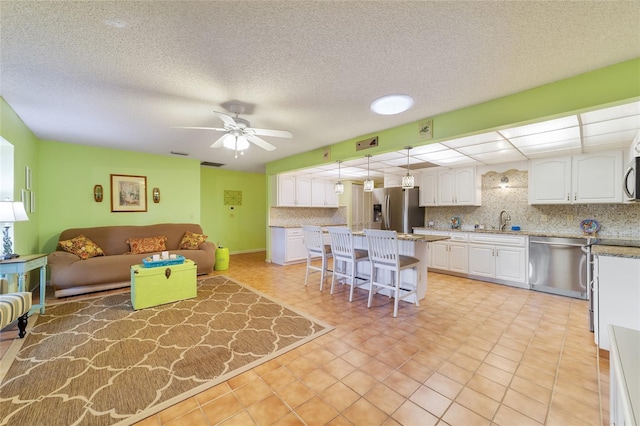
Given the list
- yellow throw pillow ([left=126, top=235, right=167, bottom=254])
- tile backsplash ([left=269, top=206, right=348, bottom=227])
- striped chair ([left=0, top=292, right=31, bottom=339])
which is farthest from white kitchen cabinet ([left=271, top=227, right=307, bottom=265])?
striped chair ([left=0, top=292, right=31, bottom=339])

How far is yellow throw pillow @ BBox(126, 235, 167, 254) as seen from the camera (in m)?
4.52

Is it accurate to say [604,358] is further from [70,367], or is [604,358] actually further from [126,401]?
[70,367]

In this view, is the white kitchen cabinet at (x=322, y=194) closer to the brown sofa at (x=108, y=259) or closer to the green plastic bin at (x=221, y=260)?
the green plastic bin at (x=221, y=260)

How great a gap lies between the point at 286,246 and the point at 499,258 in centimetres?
404

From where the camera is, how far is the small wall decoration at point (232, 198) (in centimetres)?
711

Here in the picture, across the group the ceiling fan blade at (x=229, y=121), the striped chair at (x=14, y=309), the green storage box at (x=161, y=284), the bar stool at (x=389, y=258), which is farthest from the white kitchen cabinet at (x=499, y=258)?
the striped chair at (x=14, y=309)

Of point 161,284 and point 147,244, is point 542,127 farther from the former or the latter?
point 147,244

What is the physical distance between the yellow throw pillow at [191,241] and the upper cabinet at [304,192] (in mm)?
1882

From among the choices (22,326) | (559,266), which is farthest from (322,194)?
(22,326)

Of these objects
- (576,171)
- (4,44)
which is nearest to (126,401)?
(4,44)

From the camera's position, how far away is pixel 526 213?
4.43 meters

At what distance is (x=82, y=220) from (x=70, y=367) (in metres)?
3.60

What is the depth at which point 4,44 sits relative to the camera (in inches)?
69.1

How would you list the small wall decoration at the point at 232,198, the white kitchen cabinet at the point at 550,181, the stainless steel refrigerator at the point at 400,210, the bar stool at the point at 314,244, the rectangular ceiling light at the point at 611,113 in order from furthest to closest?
the small wall decoration at the point at 232,198 → the stainless steel refrigerator at the point at 400,210 → the bar stool at the point at 314,244 → the white kitchen cabinet at the point at 550,181 → the rectangular ceiling light at the point at 611,113
